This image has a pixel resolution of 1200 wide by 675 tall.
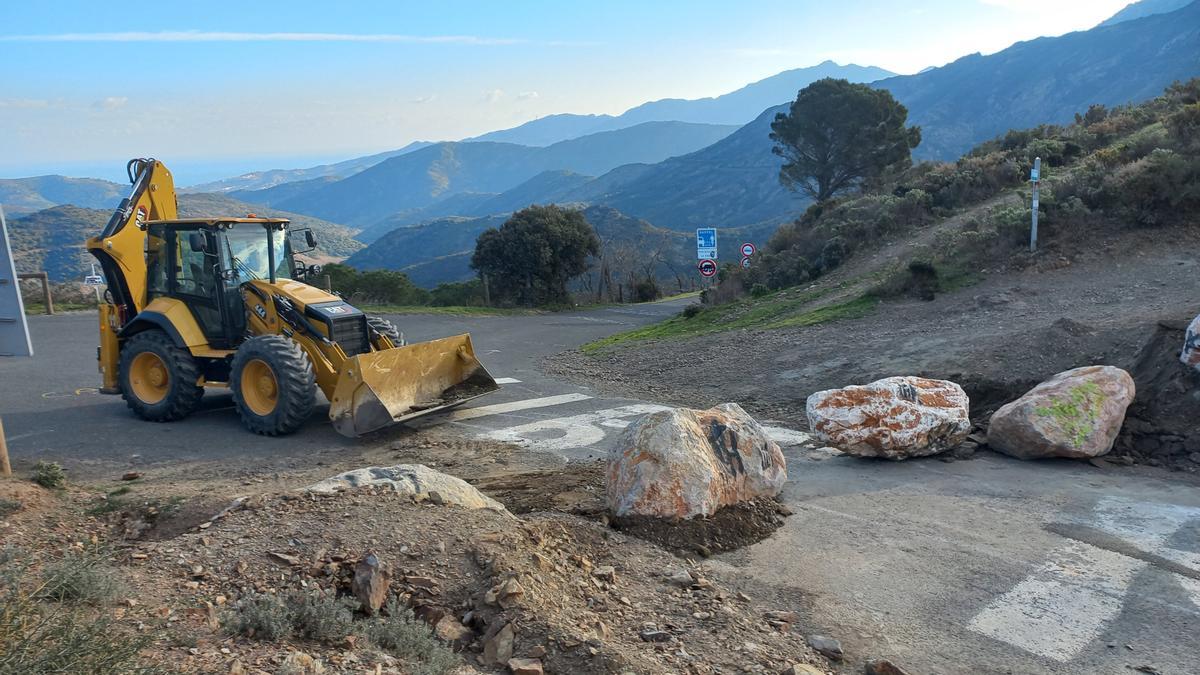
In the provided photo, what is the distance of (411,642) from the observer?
409 cm

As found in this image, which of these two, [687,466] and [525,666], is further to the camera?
[687,466]

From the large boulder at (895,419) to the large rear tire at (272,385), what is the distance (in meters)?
5.82

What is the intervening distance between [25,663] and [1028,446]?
8.13 metres

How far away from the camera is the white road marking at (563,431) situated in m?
9.61

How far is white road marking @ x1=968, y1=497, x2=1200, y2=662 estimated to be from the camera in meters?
4.90

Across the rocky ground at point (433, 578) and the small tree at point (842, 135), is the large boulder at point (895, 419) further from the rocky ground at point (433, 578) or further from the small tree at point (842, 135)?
the small tree at point (842, 135)

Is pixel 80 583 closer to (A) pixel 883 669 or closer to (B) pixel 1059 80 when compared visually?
(A) pixel 883 669

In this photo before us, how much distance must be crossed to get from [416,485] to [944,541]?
4.13 m

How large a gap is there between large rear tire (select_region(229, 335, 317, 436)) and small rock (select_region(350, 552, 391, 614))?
5163 millimetres

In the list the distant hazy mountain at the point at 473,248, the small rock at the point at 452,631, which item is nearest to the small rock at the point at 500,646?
the small rock at the point at 452,631

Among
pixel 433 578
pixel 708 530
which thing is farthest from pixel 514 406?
pixel 433 578

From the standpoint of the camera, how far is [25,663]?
116 inches

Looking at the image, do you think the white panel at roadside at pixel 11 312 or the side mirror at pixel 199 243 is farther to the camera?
the side mirror at pixel 199 243

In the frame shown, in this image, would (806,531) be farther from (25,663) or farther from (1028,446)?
(25,663)
